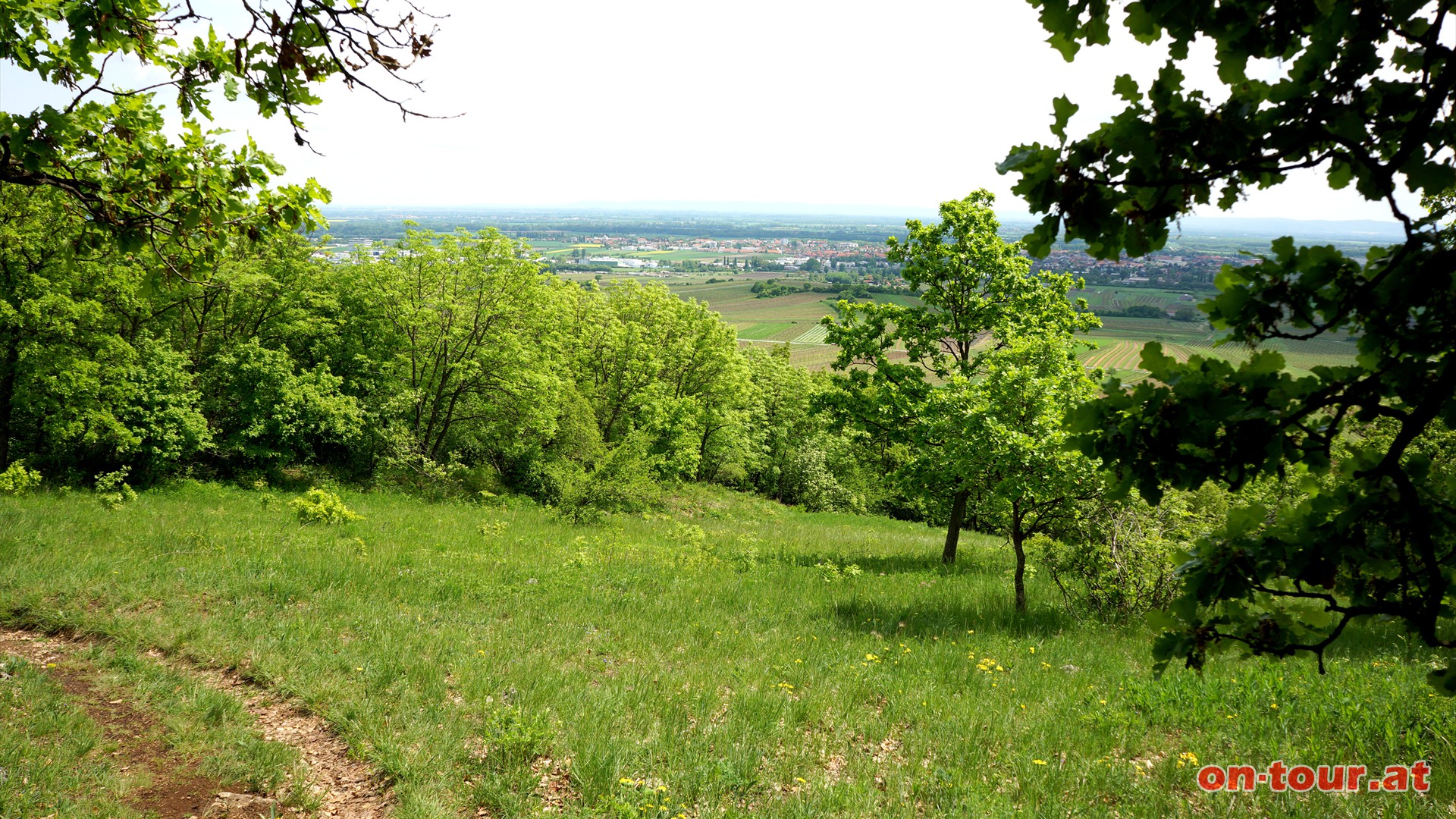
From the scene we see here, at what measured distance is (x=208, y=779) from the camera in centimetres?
531

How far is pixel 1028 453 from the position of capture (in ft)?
35.0

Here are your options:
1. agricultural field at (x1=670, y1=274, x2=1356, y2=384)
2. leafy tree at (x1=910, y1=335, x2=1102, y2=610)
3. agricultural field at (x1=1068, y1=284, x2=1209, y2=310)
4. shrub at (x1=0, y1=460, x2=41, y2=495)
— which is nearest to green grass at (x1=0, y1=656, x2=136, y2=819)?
leafy tree at (x1=910, y1=335, x2=1102, y2=610)

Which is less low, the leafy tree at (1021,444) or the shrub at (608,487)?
the leafy tree at (1021,444)

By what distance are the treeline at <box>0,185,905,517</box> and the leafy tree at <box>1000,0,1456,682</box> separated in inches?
624

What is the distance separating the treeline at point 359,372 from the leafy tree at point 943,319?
1.57m

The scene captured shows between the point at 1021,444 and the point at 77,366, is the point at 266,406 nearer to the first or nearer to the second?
the point at 77,366

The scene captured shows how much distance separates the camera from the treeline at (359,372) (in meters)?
17.5

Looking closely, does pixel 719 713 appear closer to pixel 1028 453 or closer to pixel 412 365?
pixel 1028 453

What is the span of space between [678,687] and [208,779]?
4.21 metres

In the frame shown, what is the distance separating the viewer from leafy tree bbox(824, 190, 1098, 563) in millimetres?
16500

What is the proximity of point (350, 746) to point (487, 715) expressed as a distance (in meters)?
1.16

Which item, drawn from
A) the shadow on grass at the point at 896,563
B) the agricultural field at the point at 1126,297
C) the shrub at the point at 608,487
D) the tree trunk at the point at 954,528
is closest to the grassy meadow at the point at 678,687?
the shadow on grass at the point at 896,563

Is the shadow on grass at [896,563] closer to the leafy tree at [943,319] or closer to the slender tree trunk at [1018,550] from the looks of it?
the leafy tree at [943,319]

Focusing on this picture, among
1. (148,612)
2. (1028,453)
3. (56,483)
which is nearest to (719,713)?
(1028,453)
